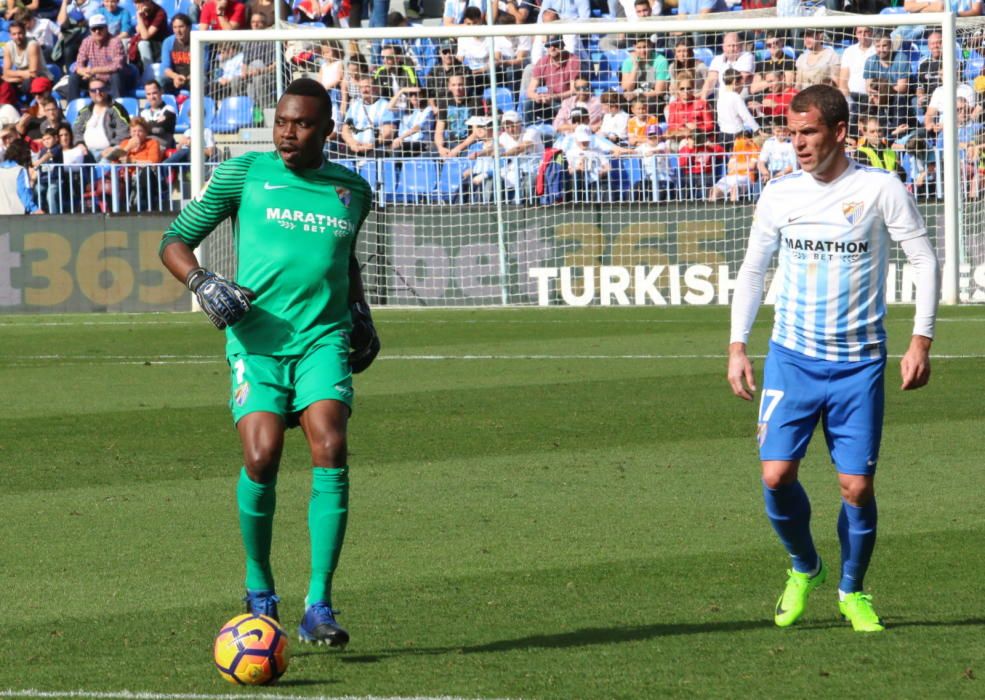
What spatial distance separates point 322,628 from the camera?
215 inches

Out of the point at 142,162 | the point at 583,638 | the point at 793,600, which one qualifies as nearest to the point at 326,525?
the point at 583,638

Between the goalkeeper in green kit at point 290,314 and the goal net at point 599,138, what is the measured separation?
1490 centimetres

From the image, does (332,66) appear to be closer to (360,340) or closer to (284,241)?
(360,340)

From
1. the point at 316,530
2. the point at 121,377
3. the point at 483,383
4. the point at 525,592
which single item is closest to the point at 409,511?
the point at 525,592

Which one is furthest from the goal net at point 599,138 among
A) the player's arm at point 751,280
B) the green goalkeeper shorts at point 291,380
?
the green goalkeeper shorts at point 291,380

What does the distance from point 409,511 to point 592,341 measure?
9148 mm

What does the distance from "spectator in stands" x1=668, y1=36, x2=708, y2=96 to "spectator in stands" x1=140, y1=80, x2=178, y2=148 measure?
7297 millimetres

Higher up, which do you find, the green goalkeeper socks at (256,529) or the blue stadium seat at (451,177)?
the blue stadium seat at (451,177)

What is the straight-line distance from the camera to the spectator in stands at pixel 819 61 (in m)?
21.3

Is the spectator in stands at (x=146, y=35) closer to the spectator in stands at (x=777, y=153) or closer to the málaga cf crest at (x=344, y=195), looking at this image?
the spectator in stands at (x=777, y=153)

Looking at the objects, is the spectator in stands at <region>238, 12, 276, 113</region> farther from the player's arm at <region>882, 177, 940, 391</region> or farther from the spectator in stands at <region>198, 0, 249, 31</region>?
the player's arm at <region>882, 177, 940, 391</region>

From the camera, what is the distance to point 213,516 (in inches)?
325

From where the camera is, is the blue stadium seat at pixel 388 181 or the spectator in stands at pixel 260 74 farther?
the spectator in stands at pixel 260 74

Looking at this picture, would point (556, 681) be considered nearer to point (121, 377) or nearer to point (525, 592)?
point (525, 592)
